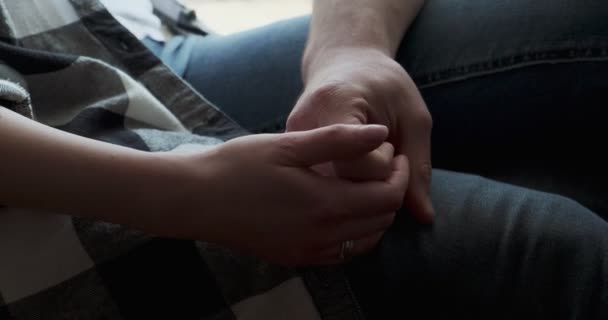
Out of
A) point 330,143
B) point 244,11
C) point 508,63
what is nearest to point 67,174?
point 330,143

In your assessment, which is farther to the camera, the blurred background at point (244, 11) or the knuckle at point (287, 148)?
the blurred background at point (244, 11)

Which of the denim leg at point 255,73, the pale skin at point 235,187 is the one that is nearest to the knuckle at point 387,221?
the pale skin at point 235,187

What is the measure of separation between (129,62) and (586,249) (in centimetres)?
48

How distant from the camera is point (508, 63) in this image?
2.01ft

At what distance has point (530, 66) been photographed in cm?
61

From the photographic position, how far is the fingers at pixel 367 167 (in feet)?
1.57

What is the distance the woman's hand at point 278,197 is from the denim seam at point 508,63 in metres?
0.21

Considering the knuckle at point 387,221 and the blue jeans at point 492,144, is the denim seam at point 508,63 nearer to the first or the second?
the blue jeans at point 492,144

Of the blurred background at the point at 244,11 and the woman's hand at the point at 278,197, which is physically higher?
the woman's hand at the point at 278,197

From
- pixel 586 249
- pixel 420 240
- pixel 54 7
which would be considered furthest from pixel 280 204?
pixel 54 7

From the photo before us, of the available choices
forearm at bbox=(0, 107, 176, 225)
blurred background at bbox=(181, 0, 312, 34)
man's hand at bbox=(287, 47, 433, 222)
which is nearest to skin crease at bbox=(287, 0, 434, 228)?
man's hand at bbox=(287, 47, 433, 222)

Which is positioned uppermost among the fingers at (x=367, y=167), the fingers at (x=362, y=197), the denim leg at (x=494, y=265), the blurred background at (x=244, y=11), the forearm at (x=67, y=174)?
the forearm at (x=67, y=174)

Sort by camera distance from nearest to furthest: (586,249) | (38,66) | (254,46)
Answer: (586,249) < (38,66) < (254,46)

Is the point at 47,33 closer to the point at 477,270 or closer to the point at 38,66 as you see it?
the point at 38,66
